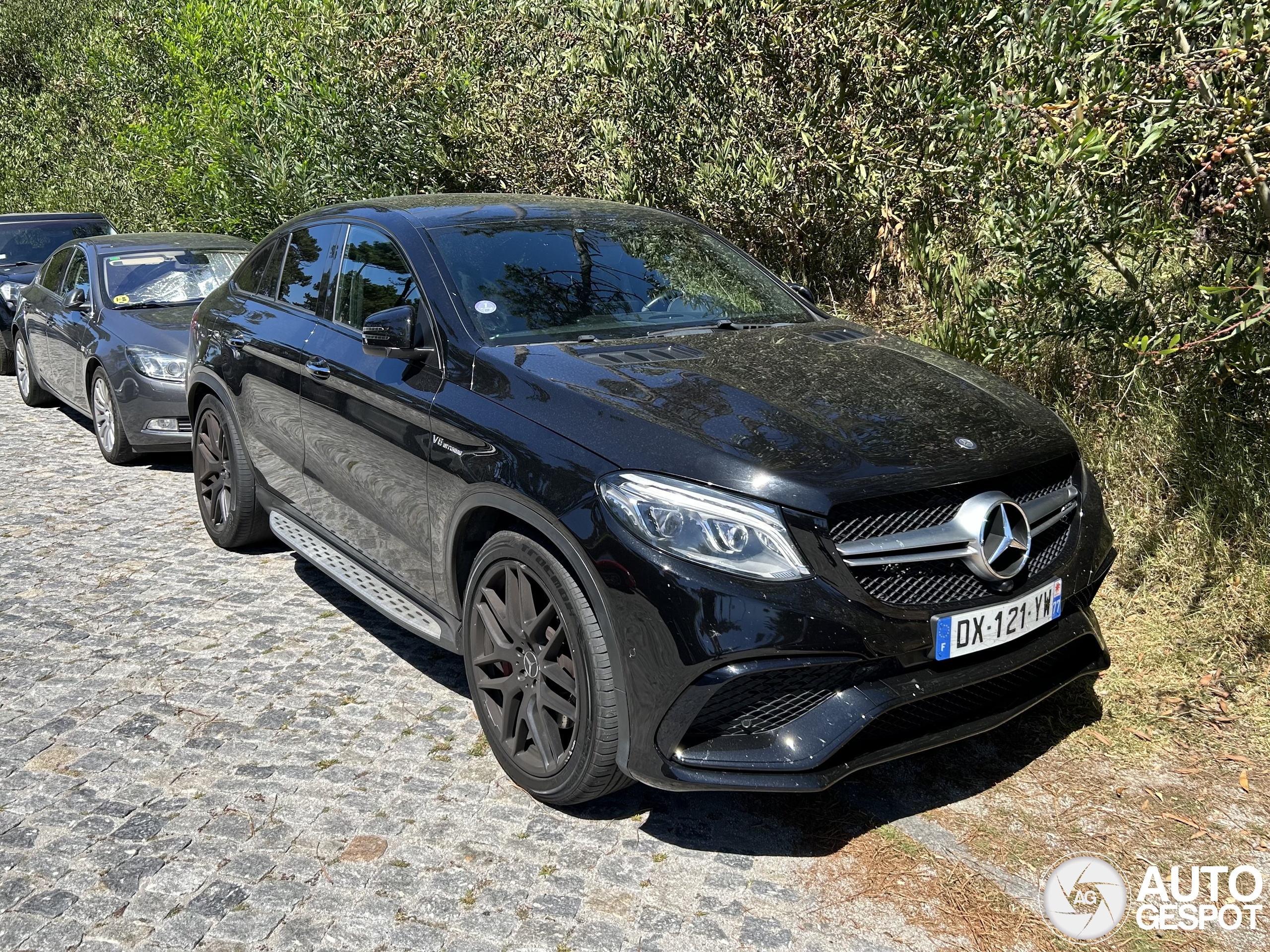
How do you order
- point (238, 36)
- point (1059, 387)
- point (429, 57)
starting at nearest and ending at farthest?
point (1059, 387) → point (429, 57) → point (238, 36)

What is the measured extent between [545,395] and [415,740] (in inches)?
56.0

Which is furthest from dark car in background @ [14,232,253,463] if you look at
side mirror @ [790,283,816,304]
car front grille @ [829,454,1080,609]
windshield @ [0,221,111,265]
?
car front grille @ [829,454,1080,609]

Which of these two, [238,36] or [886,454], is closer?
[886,454]

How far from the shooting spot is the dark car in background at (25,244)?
1309 cm

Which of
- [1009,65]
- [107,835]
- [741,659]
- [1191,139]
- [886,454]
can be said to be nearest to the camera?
[741,659]

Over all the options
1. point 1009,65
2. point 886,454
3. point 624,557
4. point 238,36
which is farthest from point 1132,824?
point 238,36

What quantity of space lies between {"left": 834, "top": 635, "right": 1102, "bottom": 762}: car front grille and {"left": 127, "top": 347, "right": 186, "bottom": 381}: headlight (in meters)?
6.30

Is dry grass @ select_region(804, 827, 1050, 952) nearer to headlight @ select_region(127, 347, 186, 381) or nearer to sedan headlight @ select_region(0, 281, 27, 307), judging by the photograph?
headlight @ select_region(127, 347, 186, 381)

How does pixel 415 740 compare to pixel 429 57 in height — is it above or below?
below

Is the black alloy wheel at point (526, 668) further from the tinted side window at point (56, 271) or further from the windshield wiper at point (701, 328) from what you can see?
the tinted side window at point (56, 271)

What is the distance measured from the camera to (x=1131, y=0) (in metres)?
4.10

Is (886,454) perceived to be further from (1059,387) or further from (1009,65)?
(1059,387)

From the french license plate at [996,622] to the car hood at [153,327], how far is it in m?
6.37

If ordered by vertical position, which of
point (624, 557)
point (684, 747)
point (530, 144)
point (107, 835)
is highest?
point (530, 144)
